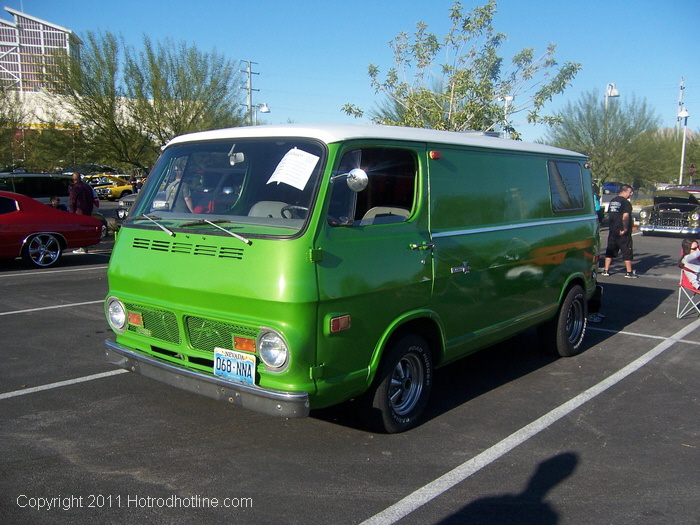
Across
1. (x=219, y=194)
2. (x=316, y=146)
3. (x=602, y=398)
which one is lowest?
(x=602, y=398)

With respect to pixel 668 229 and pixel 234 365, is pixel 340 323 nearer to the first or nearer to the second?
pixel 234 365

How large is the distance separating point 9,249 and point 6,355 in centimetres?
656

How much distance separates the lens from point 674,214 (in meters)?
21.5

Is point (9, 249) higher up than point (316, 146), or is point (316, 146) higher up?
point (316, 146)

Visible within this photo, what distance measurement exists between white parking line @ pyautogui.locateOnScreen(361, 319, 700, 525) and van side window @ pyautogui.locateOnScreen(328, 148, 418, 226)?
69.5 inches

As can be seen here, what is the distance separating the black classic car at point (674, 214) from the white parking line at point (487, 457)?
16440mm

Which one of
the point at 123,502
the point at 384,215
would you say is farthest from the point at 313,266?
the point at 123,502

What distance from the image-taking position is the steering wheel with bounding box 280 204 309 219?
4160 millimetres

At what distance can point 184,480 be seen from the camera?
3.96 m

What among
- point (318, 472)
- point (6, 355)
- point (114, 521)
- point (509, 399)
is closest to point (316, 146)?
point (318, 472)

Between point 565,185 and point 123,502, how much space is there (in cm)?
550

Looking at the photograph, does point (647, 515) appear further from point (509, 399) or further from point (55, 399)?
point (55, 399)

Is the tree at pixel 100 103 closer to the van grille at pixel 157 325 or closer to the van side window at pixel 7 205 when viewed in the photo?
the van side window at pixel 7 205

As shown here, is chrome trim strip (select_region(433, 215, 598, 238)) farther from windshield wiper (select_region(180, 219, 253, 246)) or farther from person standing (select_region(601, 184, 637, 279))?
person standing (select_region(601, 184, 637, 279))
